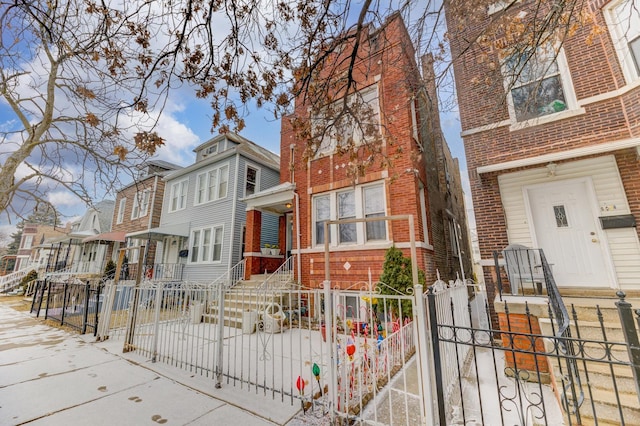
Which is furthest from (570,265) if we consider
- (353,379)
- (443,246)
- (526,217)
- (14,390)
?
(14,390)

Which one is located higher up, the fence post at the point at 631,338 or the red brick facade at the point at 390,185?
the red brick facade at the point at 390,185

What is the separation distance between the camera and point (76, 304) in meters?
8.30

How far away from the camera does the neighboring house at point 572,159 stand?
5.68m

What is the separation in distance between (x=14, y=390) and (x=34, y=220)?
15.4 feet

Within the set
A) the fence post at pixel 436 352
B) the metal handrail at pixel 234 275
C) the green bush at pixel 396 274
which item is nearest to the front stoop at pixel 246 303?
the metal handrail at pixel 234 275

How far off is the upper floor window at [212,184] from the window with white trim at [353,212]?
695cm

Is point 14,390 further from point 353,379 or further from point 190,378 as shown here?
point 353,379

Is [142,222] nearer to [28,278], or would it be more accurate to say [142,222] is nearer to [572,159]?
[28,278]

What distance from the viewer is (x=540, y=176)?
6.68 metres

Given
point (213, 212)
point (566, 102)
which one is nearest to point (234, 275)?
point (213, 212)

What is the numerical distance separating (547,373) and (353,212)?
611 centimetres

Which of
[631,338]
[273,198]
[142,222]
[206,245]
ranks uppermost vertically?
[142,222]

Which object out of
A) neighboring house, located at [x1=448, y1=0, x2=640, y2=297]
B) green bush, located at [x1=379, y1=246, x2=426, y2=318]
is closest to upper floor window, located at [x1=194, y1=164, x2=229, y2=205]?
green bush, located at [x1=379, y1=246, x2=426, y2=318]

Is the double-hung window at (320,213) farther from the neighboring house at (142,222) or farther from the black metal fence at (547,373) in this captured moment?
the neighboring house at (142,222)
